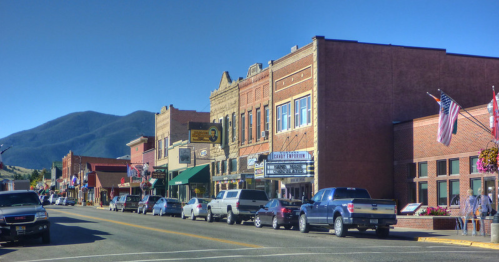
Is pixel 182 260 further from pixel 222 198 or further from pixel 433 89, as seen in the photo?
pixel 433 89

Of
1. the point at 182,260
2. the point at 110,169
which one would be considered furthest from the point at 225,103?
the point at 110,169

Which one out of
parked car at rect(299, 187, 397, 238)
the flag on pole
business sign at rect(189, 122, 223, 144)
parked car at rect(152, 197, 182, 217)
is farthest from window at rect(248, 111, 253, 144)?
the flag on pole

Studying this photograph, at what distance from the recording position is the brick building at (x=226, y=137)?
47.7 meters

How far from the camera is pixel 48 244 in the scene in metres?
18.8

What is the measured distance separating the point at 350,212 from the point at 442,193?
1186 centimetres

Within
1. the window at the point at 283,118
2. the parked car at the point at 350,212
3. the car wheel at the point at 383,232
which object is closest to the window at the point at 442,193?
the parked car at the point at 350,212

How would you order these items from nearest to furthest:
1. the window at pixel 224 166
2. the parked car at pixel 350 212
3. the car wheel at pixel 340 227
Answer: the parked car at pixel 350 212 → the car wheel at pixel 340 227 → the window at pixel 224 166

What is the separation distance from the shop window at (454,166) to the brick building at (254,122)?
14913 millimetres

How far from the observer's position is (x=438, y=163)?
1209 inches

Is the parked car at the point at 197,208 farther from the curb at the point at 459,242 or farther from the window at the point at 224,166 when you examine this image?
the curb at the point at 459,242

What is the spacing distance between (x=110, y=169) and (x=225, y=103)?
56.5 meters

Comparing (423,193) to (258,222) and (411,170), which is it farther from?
(258,222)

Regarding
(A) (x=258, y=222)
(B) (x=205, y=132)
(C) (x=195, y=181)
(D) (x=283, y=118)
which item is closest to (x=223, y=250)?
(A) (x=258, y=222)

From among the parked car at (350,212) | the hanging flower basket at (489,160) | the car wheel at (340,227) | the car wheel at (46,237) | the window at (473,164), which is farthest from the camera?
the window at (473,164)
